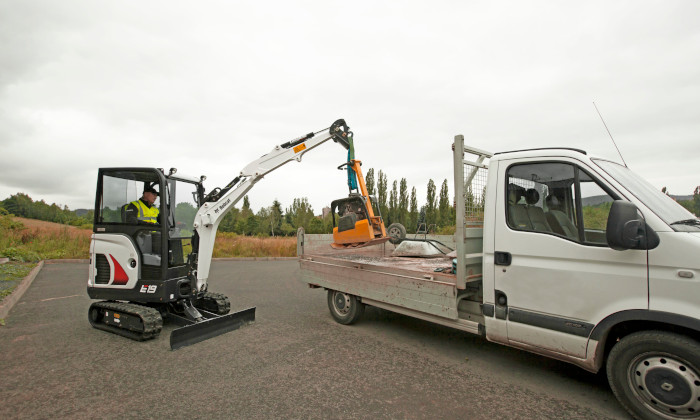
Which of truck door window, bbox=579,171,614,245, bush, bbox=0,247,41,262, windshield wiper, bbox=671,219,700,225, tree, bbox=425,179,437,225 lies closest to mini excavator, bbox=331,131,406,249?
truck door window, bbox=579,171,614,245

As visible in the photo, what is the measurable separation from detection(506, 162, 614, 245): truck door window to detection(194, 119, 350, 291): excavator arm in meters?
4.31

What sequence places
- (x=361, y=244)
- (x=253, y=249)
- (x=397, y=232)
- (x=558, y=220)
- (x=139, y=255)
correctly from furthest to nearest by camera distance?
(x=253, y=249), (x=397, y=232), (x=361, y=244), (x=139, y=255), (x=558, y=220)

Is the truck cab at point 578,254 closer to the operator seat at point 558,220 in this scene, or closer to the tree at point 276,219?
the operator seat at point 558,220

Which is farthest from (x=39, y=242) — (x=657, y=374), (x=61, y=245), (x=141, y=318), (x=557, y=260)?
(x=657, y=374)

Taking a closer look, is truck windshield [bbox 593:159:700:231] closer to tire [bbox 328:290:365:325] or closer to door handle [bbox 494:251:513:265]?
door handle [bbox 494:251:513:265]

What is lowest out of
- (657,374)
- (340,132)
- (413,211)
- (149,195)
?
(657,374)

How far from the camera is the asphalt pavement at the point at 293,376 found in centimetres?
318

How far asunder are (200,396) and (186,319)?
2.50m

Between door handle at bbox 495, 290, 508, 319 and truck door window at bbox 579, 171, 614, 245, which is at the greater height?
truck door window at bbox 579, 171, 614, 245

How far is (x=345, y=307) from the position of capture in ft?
19.1

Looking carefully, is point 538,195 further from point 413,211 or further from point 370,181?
point 413,211

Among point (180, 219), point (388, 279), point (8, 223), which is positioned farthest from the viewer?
point (8, 223)

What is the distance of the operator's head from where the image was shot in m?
5.72

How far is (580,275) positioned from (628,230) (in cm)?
58
